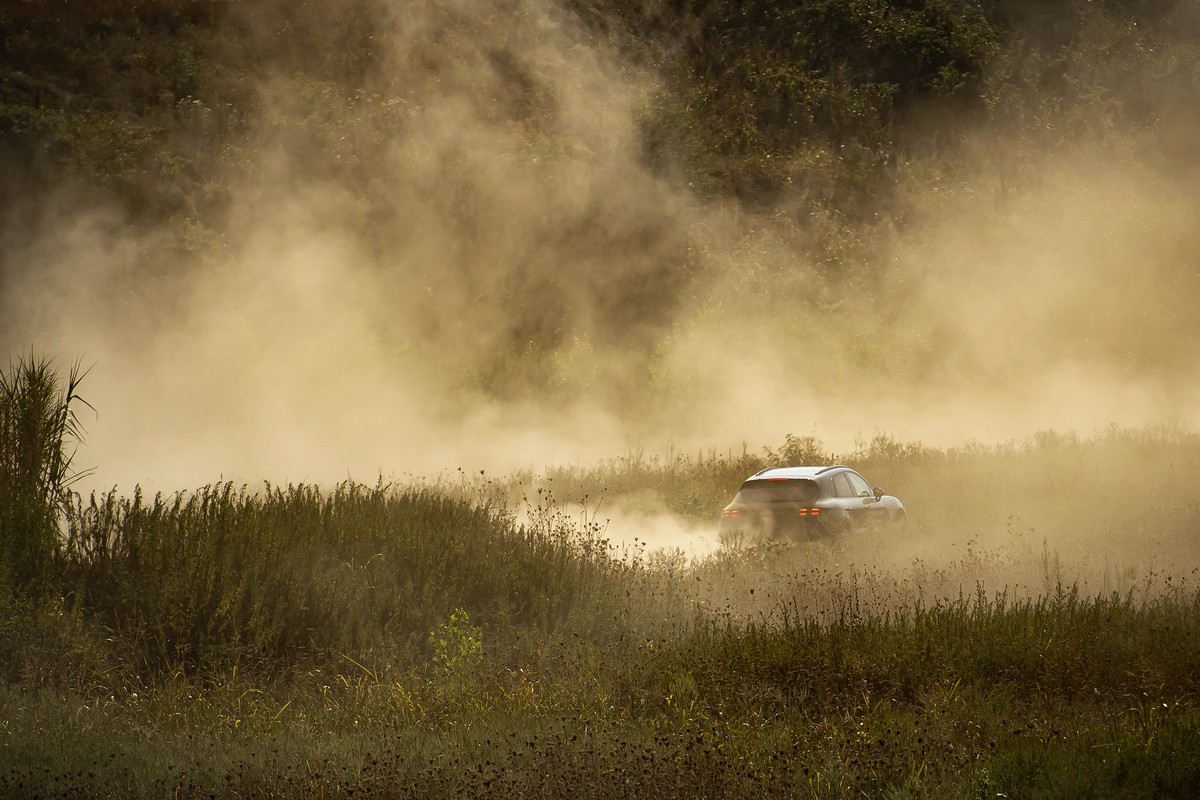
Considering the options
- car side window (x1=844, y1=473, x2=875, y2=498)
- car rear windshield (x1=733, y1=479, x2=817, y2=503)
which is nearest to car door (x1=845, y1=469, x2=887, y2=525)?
car side window (x1=844, y1=473, x2=875, y2=498)

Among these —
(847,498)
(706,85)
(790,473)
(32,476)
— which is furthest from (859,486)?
(706,85)

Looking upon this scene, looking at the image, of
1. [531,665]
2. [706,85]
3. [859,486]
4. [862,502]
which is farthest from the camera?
[706,85]

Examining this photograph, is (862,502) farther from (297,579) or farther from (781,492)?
(297,579)

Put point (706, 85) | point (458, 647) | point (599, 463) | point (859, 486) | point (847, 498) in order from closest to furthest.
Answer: point (458, 647) < point (847, 498) < point (859, 486) < point (599, 463) < point (706, 85)

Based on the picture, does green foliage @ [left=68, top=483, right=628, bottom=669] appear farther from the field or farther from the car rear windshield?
the car rear windshield

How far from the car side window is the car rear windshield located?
1.08 metres

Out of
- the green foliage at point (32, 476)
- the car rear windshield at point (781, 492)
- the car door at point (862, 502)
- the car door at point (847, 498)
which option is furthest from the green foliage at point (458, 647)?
the car door at point (862, 502)

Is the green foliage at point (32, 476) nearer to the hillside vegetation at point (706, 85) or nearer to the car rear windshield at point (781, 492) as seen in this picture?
the car rear windshield at point (781, 492)

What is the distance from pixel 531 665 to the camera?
8688 mm

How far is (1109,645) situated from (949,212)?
33910mm

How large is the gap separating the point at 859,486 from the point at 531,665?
28.6 ft

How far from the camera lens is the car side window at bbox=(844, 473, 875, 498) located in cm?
1600

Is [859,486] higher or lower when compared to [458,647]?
higher

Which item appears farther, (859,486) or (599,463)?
(599,463)
